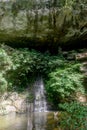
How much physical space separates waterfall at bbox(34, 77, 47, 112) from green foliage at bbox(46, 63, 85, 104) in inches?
16.8

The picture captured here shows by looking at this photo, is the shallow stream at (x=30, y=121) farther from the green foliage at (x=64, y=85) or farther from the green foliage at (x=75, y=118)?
the green foliage at (x=64, y=85)

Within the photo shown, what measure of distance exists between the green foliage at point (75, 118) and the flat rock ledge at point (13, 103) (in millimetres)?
3462

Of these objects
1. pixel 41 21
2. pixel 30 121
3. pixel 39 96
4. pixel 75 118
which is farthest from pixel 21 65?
pixel 75 118

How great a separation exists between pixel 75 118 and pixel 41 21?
5.54 meters

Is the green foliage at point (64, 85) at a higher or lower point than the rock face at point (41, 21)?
lower

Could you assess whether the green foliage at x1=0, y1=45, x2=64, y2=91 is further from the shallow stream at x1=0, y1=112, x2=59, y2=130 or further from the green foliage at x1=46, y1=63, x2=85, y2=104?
the shallow stream at x1=0, y1=112, x2=59, y2=130

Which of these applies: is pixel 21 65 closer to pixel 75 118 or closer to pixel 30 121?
pixel 30 121

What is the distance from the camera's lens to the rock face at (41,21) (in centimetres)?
971

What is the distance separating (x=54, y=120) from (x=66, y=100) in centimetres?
175

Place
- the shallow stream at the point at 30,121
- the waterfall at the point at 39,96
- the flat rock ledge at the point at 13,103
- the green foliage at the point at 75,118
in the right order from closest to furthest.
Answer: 1. the green foliage at the point at 75,118
2. the shallow stream at the point at 30,121
3. the flat rock ledge at the point at 13,103
4. the waterfall at the point at 39,96

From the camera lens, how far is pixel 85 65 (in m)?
10.6

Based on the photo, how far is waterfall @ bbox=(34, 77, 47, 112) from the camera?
31.0 ft

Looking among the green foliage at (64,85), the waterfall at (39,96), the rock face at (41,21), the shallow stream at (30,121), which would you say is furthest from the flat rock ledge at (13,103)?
the rock face at (41,21)

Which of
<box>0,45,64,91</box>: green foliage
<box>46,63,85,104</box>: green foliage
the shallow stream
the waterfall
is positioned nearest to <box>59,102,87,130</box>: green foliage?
the shallow stream
